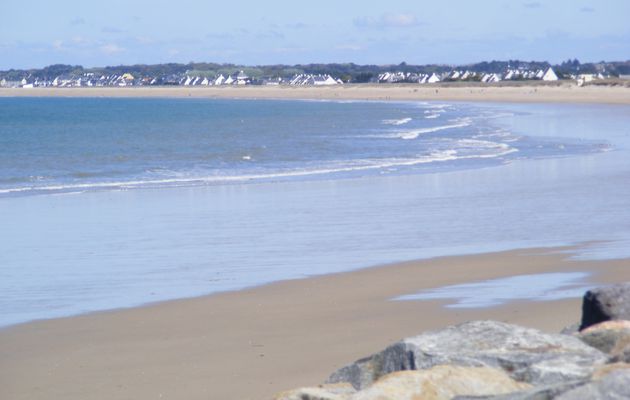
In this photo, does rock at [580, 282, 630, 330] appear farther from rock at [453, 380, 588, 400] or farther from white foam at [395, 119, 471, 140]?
white foam at [395, 119, 471, 140]

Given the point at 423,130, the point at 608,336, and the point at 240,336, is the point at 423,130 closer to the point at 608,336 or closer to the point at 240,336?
the point at 240,336

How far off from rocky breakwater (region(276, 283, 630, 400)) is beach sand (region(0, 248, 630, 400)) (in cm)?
141

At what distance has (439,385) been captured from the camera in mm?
4148

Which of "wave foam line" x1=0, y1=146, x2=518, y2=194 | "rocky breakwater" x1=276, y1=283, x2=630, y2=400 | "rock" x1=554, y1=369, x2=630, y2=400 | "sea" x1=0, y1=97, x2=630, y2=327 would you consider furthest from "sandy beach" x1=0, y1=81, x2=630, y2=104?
"rock" x1=554, y1=369, x2=630, y2=400

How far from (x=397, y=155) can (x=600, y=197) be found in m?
11.7

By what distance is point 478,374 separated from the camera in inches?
167

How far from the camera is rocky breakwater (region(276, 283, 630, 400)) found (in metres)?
4.06

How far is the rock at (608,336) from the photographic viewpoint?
471 centimetres

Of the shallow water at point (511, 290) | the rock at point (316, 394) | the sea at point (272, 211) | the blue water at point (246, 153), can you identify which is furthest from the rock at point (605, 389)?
the blue water at point (246, 153)

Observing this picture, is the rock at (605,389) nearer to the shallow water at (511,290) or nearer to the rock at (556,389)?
the rock at (556,389)

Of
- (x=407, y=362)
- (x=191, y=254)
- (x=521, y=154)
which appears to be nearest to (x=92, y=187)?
(x=191, y=254)

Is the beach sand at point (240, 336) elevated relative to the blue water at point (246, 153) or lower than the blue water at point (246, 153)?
elevated

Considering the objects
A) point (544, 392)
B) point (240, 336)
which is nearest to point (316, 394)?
point (544, 392)

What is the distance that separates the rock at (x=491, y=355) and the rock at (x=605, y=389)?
2.23 feet
